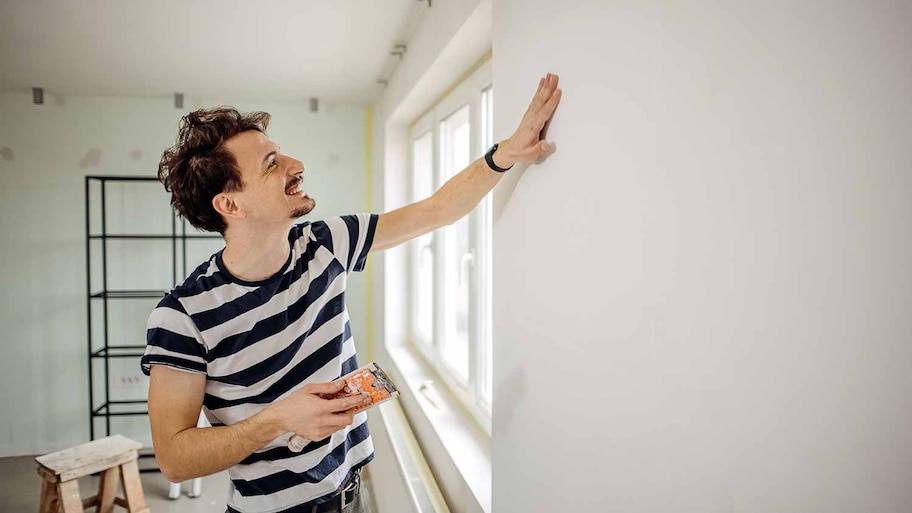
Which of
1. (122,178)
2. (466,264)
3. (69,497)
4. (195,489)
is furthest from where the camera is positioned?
(122,178)

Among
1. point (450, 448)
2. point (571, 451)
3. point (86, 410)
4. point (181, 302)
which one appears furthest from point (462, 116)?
point (86, 410)

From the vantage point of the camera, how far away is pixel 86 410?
4.21 meters

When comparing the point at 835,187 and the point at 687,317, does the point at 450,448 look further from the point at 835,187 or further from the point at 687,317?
the point at 835,187

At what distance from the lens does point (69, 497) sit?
2879 mm

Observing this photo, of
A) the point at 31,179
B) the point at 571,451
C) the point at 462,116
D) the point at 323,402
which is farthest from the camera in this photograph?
the point at 31,179

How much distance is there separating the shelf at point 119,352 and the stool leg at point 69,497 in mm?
1076

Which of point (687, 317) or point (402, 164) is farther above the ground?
point (402, 164)

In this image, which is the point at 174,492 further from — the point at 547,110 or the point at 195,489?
the point at 547,110

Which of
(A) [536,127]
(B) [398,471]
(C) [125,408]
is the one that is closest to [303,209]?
(A) [536,127]

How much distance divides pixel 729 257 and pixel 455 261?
2.44 metres

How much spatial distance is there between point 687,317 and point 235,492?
1265mm

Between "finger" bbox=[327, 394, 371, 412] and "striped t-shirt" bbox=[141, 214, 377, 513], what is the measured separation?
0.24m

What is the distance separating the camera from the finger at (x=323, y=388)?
1166mm

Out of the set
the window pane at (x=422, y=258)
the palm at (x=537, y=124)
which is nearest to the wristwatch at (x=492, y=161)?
the palm at (x=537, y=124)
